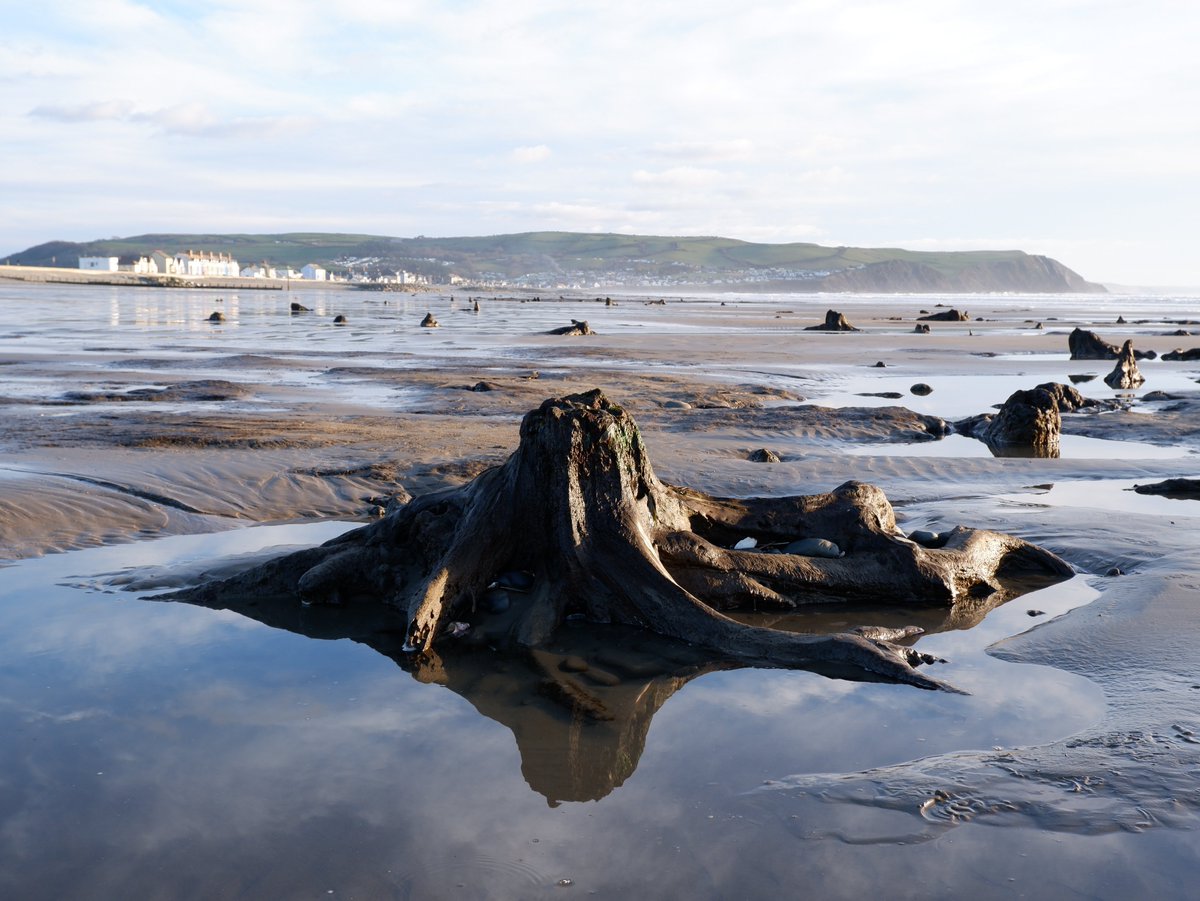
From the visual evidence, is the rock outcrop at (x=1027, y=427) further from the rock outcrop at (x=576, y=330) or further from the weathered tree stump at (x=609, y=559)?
the rock outcrop at (x=576, y=330)

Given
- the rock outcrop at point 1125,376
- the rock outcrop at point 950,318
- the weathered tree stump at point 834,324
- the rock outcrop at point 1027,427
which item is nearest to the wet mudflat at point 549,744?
the rock outcrop at point 1027,427

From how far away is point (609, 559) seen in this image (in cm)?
696

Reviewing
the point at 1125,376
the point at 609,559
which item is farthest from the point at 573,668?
the point at 1125,376

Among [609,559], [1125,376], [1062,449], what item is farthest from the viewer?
[1125,376]

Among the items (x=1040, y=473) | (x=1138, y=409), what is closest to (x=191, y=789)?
(x=1040, y=473)

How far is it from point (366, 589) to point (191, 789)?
301cm

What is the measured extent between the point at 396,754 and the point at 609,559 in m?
2.38

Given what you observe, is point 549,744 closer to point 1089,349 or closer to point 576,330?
point 1089,349

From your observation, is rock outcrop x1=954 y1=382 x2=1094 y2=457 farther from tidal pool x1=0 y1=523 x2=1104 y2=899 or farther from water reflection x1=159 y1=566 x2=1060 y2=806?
tidal pool x1=0 y1=523 x2=1104 y2=899

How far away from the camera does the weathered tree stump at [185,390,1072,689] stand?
665 cm

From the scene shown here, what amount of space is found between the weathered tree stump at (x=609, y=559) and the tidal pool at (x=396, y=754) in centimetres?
35

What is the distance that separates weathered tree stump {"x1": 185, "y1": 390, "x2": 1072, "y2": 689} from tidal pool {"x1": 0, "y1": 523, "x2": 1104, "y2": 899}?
350 mm

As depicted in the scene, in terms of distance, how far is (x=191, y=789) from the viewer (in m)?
4.52

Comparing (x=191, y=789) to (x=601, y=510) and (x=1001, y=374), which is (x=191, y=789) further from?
(x=1001, y=374)
